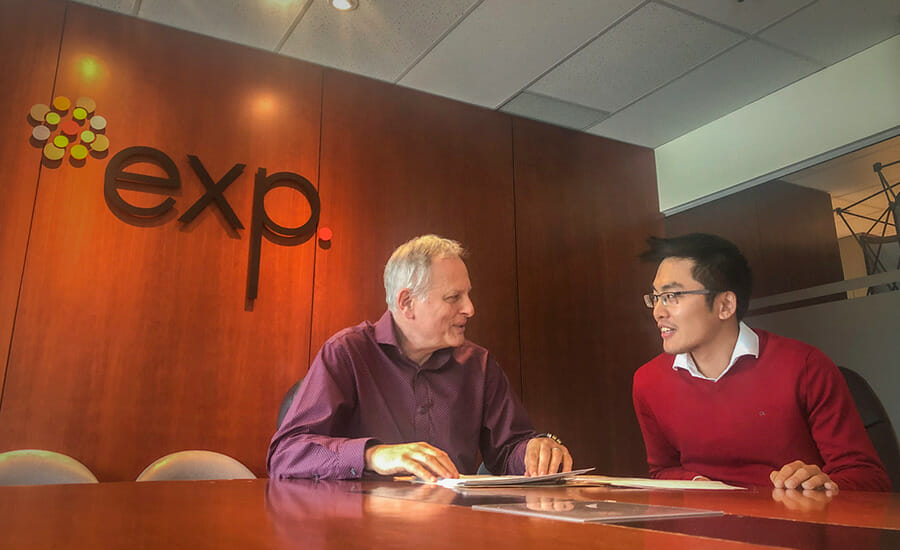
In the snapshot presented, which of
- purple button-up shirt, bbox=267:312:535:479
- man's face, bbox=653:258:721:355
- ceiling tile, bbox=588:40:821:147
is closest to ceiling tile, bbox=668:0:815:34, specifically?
ceiling tile, bbox=588:40:821:147

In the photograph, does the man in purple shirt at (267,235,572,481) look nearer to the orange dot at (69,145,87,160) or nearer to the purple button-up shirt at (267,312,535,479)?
the purple button-up shirt at (267,312,535,479)

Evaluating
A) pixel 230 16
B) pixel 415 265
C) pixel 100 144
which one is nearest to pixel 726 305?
pixel 415 265

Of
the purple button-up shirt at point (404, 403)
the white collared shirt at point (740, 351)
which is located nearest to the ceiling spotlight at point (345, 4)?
the purple button-up shirt at point (404, 403)

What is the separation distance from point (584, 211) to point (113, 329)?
115 inches

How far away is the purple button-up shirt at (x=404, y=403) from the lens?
1710 millimetres

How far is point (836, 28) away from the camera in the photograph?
334cm

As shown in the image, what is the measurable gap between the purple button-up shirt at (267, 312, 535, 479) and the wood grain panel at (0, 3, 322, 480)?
1.28m

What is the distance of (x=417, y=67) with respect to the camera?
3.60m

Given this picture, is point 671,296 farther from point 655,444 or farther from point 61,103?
point 61,103

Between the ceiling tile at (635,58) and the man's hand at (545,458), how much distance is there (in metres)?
2.37

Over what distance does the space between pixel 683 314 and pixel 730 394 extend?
32cm

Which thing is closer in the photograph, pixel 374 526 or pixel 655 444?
pixel 374 526

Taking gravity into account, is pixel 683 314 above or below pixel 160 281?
below

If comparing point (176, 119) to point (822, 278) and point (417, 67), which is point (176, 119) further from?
point (822, 278)
